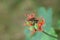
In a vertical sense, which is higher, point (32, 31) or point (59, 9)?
point (59, 9)

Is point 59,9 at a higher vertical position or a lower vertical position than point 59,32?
higher

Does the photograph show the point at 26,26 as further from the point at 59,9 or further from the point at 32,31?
the point at 59,9

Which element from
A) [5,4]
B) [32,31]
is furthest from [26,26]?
[5,4]

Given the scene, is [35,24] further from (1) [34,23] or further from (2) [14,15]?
(2) [14,15]

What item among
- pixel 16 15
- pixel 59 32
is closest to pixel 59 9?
pixel 59 32

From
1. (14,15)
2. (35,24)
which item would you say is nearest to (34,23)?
(35,24)

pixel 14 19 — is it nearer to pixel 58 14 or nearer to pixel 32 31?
pixel 32 31
